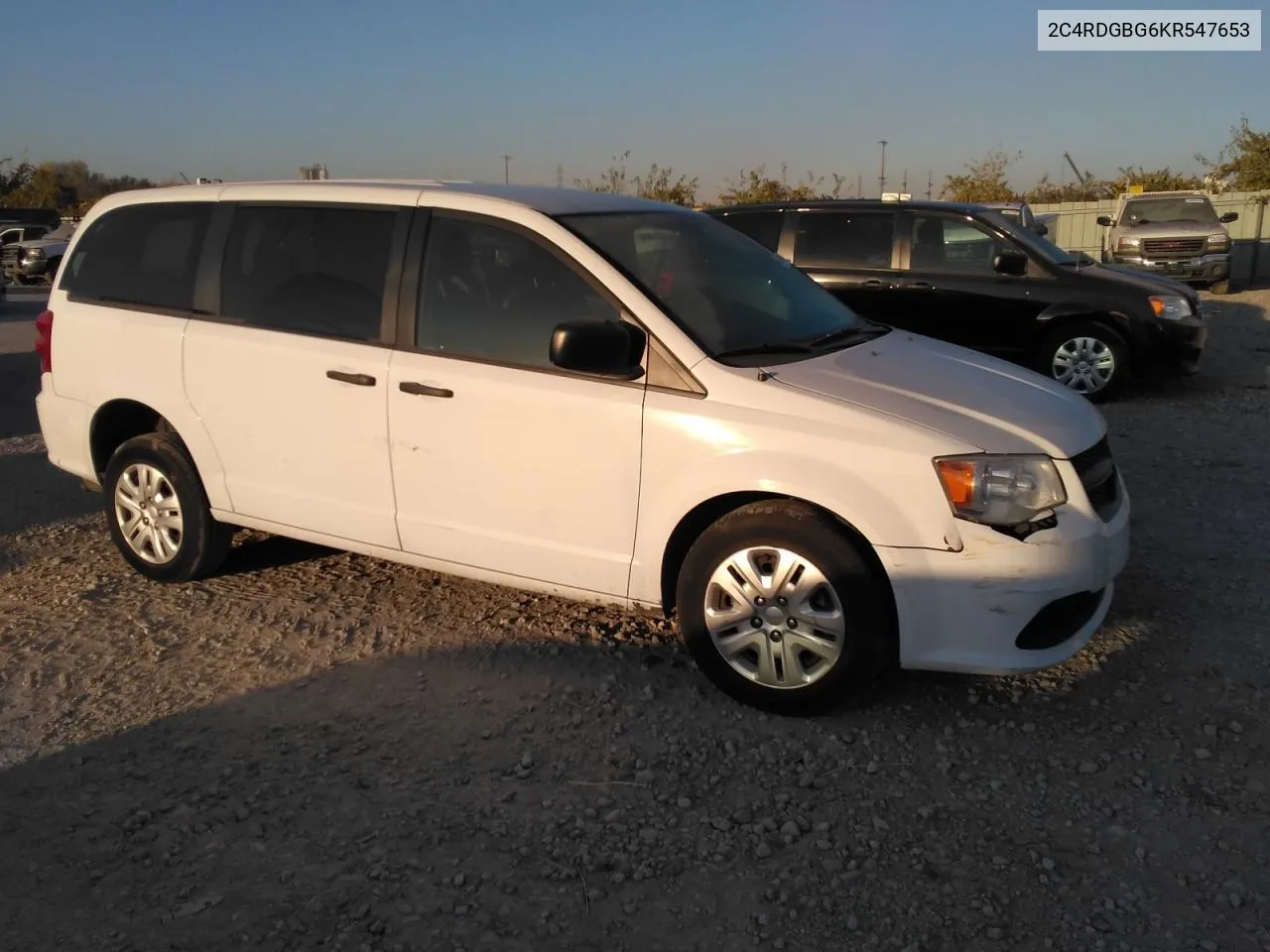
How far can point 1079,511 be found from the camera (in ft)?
12.1

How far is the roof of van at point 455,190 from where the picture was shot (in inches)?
175

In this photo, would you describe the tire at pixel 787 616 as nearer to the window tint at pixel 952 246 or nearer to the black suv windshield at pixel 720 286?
the black suv windshield at pixel 720 286

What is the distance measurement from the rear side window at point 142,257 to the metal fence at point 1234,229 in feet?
71.8

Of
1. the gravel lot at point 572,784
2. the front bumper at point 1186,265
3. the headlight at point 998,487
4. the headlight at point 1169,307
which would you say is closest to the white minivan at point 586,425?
the headlight at point 998,487

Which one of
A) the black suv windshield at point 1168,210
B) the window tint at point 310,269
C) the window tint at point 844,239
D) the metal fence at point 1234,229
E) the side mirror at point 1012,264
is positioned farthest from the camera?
the metal fence at point 1234,229

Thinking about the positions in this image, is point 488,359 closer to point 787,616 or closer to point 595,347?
point 595,347

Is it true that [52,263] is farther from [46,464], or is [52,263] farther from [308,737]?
[308,737]

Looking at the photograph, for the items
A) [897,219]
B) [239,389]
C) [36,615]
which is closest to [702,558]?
[239,389]

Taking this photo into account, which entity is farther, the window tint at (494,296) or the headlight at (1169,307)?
the headlight at (1169,307)

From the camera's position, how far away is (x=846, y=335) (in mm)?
4641

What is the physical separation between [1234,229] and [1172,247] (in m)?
8.99

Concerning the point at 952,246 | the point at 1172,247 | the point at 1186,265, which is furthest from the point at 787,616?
the point at 1186,265

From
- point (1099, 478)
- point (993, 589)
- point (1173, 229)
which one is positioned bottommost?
point (993, 589)

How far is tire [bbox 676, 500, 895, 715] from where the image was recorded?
11.9ft
